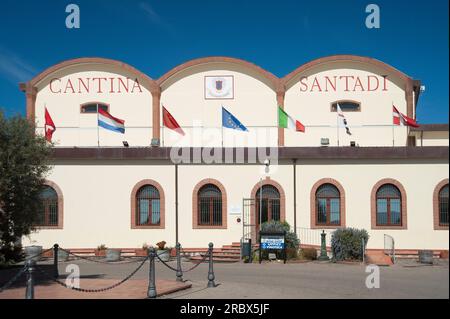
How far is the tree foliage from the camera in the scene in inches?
502

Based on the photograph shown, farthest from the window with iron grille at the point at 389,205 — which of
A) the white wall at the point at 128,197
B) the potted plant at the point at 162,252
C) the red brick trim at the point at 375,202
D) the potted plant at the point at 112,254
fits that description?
the potted plant at the point at 112,254

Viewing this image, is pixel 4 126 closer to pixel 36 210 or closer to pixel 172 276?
pixel 36 210

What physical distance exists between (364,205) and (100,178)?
10.8 metres

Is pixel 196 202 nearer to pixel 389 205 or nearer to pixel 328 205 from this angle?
pixel 328 205

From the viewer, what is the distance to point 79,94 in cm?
2750

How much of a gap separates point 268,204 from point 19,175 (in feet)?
38.0

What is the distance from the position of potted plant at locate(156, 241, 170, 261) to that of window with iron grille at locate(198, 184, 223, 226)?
2.15 m

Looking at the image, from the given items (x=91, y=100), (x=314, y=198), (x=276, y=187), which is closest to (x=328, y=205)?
(x=314, y=198)

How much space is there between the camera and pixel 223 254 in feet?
69.4

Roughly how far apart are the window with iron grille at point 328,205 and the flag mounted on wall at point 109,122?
9647 millimetres

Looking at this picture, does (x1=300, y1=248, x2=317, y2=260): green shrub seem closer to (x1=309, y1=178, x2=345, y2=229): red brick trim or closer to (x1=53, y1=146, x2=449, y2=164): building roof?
(x1=309, y1=178, x2=345, y2=229): red brick trim

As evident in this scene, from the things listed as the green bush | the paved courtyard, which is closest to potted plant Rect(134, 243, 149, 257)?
the paved courtyard

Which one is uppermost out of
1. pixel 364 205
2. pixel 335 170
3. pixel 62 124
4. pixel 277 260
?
pixel 62 124
